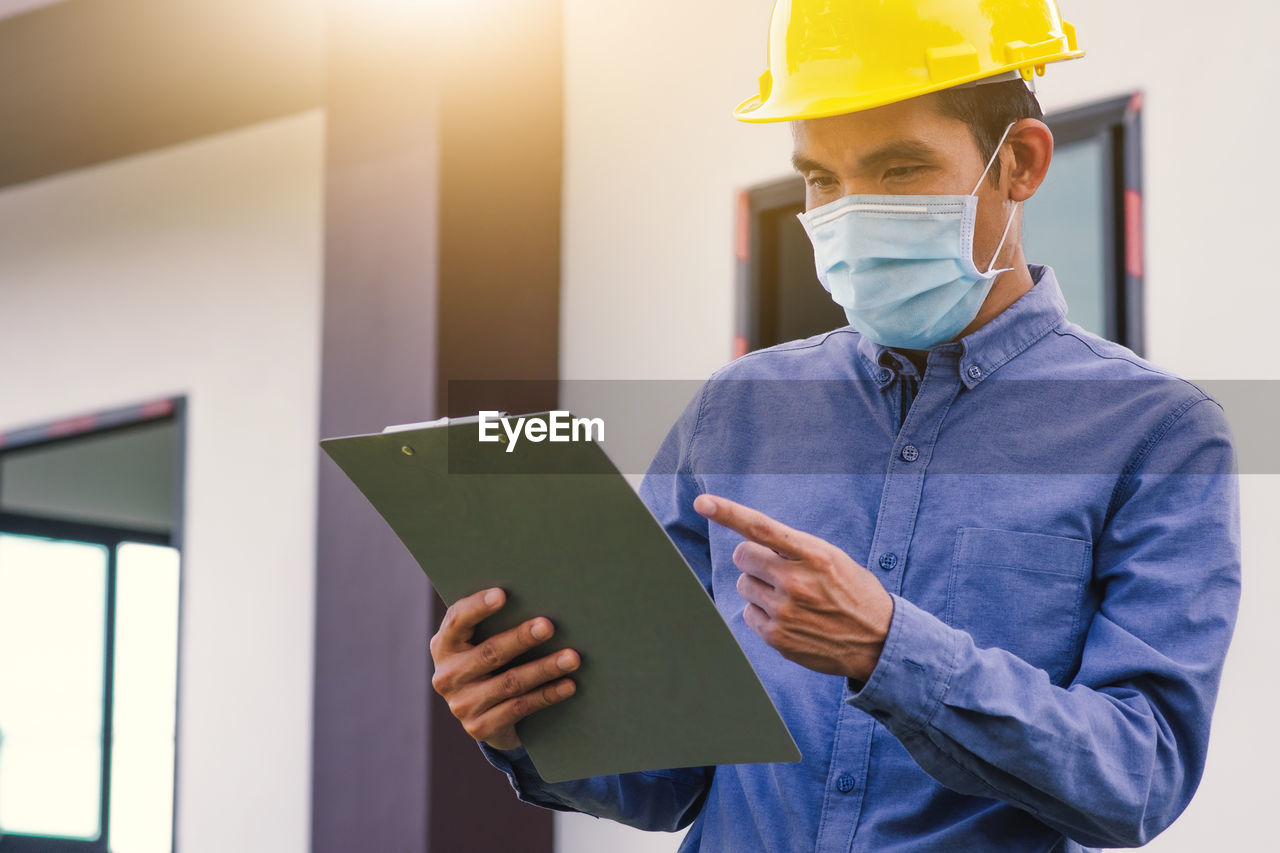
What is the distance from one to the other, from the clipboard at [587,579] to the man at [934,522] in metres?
0.03

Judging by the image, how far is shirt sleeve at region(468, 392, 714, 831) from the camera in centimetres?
124

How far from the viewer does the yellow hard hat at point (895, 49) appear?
1311 millimetres

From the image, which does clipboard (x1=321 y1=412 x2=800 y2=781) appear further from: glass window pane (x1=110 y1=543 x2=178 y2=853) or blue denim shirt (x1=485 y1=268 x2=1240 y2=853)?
glass window pane (x1=110 y1=543 x2=178 y2=853)

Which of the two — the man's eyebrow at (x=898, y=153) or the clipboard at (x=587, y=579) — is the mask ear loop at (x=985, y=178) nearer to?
the man's eyebrow at (x=898, y=153)

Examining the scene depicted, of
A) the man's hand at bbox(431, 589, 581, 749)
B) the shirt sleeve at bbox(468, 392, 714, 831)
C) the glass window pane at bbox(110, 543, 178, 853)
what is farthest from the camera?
the glass window pane at bbox(110, 543, 178, 853)

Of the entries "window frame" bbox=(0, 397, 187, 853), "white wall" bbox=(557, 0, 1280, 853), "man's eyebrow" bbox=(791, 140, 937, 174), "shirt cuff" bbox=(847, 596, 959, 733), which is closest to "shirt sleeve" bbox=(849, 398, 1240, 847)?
"shirt cuff" bbox=(847, 596, 959, 733)

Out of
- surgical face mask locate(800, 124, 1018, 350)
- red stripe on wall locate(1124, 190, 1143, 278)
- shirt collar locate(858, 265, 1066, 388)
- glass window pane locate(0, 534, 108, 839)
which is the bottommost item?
glass window pane locate(0, 534, 108, 839)

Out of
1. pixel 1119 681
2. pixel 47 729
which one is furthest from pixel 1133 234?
pixel 47 729

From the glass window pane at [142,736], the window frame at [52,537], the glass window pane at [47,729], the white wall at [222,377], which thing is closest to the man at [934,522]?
the white wall at [222,377]

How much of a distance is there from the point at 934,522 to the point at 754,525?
29 centimetres

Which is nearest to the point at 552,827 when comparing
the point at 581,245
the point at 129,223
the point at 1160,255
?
the point at 581,245

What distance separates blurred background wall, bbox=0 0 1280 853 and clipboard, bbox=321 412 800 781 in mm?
1716

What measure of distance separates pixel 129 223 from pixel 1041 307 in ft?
12.5

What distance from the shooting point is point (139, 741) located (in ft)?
15.7
